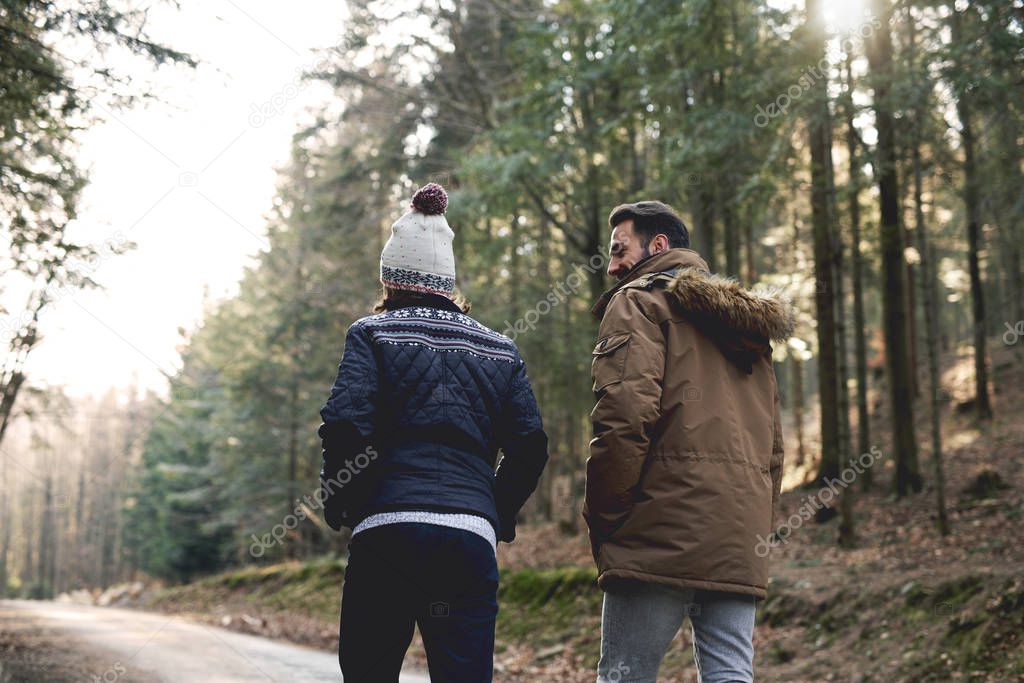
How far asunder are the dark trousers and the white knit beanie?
0.91 m

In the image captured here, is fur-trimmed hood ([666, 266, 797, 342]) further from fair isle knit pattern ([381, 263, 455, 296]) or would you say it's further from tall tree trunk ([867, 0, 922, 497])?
tall tree trunk ([867, 0, 922, 497])

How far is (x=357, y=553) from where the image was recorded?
287 cm

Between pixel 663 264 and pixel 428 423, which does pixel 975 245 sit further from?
pixel 428 423

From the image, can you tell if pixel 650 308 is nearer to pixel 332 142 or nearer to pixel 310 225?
pixel 310 225

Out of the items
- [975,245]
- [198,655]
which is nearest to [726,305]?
[198,655]

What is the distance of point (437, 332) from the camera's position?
3119mm

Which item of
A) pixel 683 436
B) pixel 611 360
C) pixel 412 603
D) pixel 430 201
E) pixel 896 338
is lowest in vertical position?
pixel 412 603

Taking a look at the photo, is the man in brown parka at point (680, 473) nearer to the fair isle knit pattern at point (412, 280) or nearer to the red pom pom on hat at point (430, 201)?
the fair isle knit pattern at point (412, 280)

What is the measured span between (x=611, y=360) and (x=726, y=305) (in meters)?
0.47

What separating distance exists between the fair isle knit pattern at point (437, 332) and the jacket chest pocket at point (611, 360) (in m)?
0.32

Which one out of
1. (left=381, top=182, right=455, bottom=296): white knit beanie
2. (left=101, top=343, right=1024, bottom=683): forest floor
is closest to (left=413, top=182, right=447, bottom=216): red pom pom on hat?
(left=381, top=182, right=455, bottom=296): white knit beanie

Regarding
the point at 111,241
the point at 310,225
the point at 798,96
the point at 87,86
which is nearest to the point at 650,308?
the point at 87,86

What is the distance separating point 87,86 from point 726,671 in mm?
8200

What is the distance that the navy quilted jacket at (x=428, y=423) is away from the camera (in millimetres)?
2854
